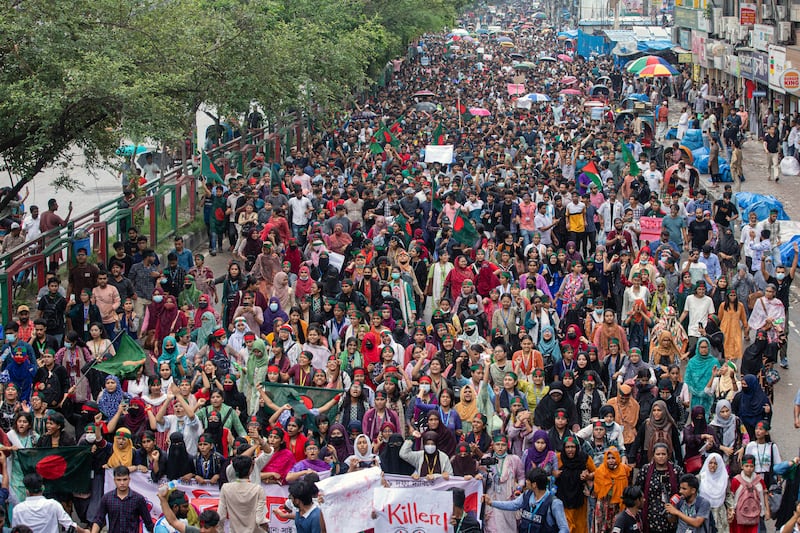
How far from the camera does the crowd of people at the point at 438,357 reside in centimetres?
1044

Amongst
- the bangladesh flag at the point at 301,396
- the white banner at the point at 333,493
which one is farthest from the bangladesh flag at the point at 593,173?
the white banner at the point at 333,493

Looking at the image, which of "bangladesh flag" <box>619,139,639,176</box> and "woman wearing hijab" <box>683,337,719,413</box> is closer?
"woman wearing hijab" <box>683,337,719,413</box>

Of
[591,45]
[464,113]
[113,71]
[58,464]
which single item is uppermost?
→ [113,71]

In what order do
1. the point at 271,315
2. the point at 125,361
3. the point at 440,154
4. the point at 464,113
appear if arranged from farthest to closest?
1. the point at 464,113
2. the point at 440,154
3. the point at 271,315
4. the point at 125,361

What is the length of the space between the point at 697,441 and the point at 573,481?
122 centimetres

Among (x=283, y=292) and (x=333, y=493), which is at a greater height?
(x=333, y=493)

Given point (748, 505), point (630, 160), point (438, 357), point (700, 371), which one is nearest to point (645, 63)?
point (630, 160)

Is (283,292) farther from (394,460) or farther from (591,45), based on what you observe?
(591,45)

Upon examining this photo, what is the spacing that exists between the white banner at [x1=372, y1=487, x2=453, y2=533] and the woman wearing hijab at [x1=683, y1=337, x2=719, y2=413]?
3.53 m

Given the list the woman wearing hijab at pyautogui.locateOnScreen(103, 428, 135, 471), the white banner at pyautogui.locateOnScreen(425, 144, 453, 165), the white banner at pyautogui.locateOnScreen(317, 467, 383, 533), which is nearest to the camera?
the white banner at pyautogui.locateOnScreen(317, 467, 383, 533)

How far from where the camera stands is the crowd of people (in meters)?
10.4

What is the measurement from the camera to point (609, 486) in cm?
1047

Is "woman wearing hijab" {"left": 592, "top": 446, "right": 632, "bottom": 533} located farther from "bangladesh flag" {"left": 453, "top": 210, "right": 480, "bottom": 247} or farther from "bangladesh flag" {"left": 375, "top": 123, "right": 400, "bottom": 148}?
"bangladesh flag" {"left": 375, "top": 123, "right": 400, "bottom": 148}

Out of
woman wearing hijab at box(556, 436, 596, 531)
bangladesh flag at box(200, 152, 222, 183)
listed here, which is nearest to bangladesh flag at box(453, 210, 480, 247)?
bangladesh flag at box(200, 152, 222, 183)
